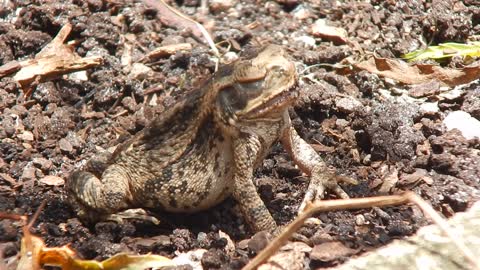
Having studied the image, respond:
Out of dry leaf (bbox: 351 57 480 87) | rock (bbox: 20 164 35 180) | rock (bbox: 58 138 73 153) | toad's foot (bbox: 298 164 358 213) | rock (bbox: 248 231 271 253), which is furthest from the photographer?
dry leaf (bbox: 351 57 480 87)

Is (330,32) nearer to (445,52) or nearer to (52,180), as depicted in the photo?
(445,52)

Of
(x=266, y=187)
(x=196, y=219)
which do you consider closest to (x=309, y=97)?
→ (x=266, y=187)

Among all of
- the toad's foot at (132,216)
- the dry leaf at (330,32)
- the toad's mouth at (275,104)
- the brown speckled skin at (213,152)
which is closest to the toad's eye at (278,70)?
the brown speckled skin at (213,152)

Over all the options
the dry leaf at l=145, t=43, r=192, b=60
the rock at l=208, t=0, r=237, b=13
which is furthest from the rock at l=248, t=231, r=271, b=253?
the rock at l=208, t=0, r=237, b=13

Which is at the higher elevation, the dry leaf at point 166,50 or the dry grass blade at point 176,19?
the dry grass blade at point 176,19

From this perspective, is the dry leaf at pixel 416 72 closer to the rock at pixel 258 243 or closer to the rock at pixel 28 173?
the rock at pixel 258 243

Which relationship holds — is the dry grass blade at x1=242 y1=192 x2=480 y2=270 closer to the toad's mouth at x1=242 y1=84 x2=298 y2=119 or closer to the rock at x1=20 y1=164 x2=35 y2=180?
the toad's mouth at x1=242 y1=84 x2=298 y2=119

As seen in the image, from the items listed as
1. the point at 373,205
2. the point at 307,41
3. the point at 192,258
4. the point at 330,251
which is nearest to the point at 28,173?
the point at 192,258
